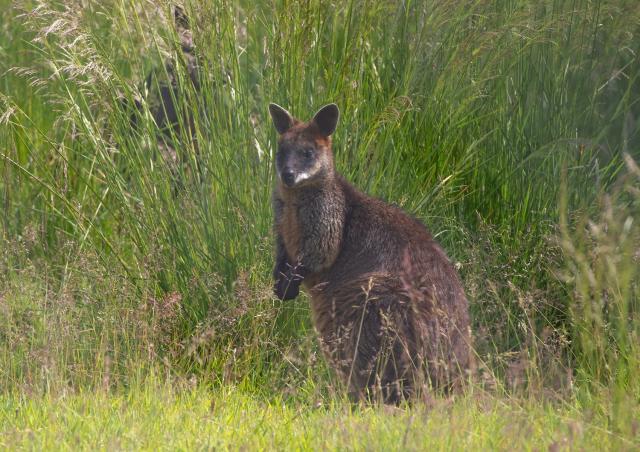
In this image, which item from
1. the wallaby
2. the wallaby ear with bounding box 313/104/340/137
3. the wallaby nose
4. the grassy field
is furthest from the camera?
the wallaby ear with bounding box 313/104/340/137

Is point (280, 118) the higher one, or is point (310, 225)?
point (280, 118)

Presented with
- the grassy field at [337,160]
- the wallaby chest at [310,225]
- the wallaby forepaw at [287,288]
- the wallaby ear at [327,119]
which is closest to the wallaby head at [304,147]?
the wallaby ear at [327,119]

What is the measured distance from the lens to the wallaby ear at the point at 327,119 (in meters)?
5.76

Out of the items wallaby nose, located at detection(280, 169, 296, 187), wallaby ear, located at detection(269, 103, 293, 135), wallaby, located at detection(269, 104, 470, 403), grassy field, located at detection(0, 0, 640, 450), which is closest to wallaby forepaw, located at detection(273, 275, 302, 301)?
wallaby, located at detection(269, 104, 470, 403)

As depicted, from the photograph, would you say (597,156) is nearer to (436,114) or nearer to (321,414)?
(436,114)

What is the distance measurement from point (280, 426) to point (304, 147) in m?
2.04

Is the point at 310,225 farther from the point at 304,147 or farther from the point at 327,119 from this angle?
the point at 327,119

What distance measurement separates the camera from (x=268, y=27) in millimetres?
6254

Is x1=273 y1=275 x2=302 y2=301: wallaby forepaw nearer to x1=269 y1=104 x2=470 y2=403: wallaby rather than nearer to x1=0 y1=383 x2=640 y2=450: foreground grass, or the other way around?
x1=269 y1=104 x2=470 y2=403: wallaby

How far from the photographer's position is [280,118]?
19.2ft

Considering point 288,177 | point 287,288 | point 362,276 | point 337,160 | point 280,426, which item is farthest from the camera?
point 337,160

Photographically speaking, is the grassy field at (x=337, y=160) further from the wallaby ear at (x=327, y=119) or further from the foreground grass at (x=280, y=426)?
the foreground grass at (x=280, y=426)

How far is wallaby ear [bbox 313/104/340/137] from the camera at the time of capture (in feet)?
18.9

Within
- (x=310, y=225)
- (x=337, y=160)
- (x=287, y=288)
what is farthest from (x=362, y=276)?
(x=337, y=160)
